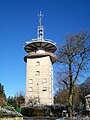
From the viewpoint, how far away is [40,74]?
55.4m

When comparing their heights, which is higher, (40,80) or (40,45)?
(40,45)

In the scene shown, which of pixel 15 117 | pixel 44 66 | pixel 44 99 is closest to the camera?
pixel 15 117

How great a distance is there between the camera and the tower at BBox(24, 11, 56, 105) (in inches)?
2106

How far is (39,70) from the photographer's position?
184 ft

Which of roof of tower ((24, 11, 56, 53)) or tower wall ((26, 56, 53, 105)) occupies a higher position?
roof of tower ((24, 11, 56, 53))

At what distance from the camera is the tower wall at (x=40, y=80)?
53.3 meters

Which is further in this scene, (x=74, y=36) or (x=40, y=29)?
(x=40, y=29)

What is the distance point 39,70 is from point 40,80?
8.69 feet

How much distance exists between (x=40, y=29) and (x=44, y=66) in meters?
11.9

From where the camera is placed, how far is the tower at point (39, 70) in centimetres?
5350

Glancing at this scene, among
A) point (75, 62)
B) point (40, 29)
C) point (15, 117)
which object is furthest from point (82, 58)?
point (40, 29)

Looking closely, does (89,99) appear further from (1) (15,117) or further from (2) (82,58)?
(1) (15,117)

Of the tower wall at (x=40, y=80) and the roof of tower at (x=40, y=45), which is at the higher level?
the roof of tower at (x=40, y=45)

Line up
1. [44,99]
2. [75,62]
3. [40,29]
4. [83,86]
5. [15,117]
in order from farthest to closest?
[83,86]
[40,29]
[44,99]
[75,62]
[15,117]
